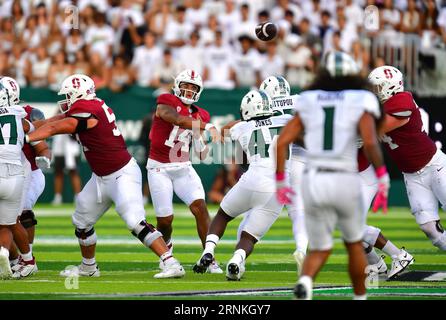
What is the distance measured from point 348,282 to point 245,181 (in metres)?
1.40

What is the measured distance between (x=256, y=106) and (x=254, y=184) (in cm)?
78

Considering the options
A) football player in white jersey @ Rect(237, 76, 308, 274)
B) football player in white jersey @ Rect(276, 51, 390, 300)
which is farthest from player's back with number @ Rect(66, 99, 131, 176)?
football player in white jersey @ Rect(276, 51, 390, 300)

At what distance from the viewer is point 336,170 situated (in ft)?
24.1

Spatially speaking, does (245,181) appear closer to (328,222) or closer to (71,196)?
(328,222)

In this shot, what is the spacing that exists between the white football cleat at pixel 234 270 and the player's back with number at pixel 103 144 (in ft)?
4.81

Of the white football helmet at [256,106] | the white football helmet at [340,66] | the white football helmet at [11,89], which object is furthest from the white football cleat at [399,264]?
the white football helmet at [11,89]

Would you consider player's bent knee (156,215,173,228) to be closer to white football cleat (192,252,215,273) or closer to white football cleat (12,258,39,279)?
white football cleat (192,252,215,273)

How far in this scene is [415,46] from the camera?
768 inches

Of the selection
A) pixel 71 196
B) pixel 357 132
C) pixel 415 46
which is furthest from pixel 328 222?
pixel 71 196

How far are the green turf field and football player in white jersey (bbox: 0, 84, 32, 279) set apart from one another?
1.32ft

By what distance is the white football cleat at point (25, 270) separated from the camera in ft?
33.7

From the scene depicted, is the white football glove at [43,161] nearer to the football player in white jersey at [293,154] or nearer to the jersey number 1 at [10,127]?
the jersey number 1 at [10,127]

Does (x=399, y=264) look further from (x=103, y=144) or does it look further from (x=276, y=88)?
(x=103, y=144)

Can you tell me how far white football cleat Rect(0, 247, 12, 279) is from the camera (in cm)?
989
